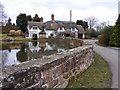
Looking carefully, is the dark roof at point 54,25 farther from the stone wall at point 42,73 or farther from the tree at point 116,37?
the stone wall at point 42,73

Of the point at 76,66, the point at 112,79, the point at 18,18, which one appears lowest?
the point at 112,79

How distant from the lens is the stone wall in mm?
2781

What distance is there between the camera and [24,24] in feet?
183

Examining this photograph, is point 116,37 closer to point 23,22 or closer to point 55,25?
point 55,25

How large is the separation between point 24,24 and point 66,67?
52.9 metres

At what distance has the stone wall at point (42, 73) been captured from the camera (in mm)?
2781

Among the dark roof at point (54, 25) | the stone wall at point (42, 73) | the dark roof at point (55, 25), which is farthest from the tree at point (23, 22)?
the stone wall at point (42, 73)

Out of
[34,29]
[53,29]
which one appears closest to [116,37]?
[53,29]

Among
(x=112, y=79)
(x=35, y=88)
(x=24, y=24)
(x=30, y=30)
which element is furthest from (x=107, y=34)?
(x=24, y=24)

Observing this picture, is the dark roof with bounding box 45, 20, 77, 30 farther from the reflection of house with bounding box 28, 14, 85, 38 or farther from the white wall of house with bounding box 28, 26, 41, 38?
the white wall of house with bounding box 28, 26, 41, 38

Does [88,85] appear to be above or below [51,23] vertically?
below

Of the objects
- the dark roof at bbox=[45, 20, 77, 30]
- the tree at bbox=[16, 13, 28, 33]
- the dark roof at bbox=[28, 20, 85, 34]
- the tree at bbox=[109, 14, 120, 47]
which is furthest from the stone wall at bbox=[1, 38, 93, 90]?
the tree at bbox=[16, 13, 28, 33]

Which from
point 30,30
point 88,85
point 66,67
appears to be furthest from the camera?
point 30,30

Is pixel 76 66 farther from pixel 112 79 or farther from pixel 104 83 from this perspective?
pixel 112 79
